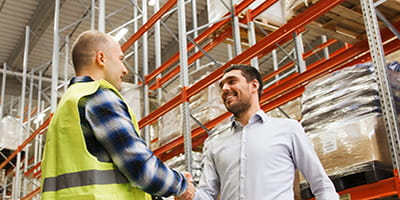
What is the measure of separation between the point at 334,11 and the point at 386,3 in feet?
1.83

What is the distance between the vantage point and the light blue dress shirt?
3.31 m

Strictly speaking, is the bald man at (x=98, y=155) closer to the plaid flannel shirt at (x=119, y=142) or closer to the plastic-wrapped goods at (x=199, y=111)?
Result: the plaid flannel shirt at (x=119, y=142)

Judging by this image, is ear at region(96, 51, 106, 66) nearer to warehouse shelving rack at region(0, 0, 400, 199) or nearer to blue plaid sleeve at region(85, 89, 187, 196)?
blue plaid sleeve at region(85, 89, 187, 196)

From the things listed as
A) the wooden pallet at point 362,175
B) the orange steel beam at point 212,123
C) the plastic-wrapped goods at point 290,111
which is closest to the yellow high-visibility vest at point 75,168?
the wooden pallet at point 362,175

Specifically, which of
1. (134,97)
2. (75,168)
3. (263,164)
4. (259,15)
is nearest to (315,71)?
(263,164)

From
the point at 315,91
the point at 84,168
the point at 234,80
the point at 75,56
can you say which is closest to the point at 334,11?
the point at 315,91

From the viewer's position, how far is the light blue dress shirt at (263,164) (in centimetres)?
331

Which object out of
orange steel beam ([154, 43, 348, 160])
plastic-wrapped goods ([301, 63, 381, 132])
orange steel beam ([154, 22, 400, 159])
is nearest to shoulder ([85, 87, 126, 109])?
plastic-wrapped goods ([301, 63, 381, 132])

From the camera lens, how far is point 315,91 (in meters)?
5.10

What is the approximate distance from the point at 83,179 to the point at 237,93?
168cm

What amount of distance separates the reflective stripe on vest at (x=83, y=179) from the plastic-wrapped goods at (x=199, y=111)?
526 centimetres

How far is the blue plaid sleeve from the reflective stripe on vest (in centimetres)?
5

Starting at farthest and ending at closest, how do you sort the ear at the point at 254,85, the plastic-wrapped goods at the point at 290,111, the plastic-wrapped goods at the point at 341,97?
the plastic-wrapped goods at the point at 290,111 → the plastic-wrapped goods at the point at 341,97 → the ear at the point at 254,85

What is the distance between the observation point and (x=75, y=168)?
2562mm
